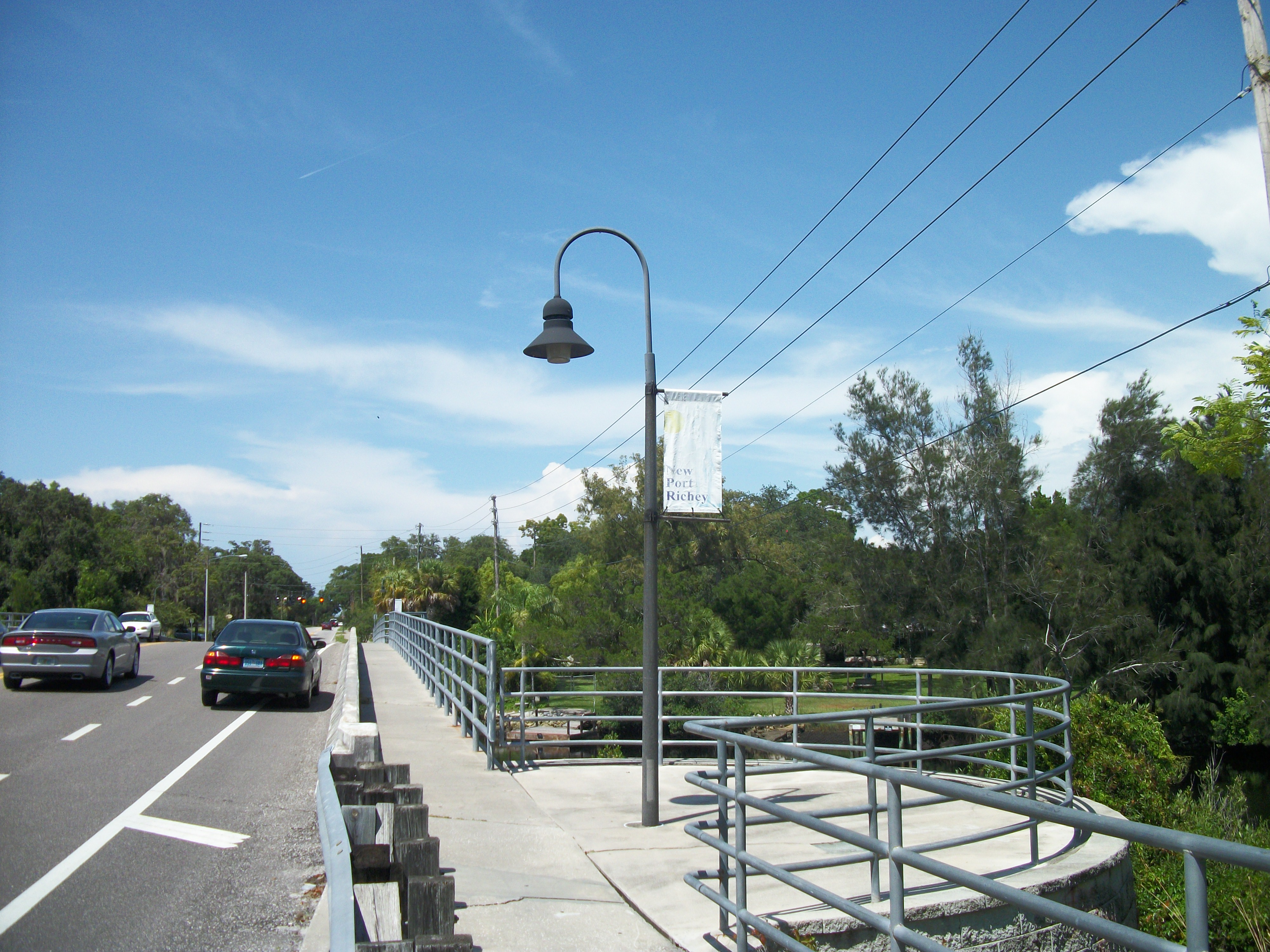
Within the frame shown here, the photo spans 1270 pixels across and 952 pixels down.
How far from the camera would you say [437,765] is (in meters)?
10.8

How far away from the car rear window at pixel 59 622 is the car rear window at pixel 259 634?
10.6 ft

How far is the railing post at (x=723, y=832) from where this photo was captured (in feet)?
16.8

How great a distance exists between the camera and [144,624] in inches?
1801

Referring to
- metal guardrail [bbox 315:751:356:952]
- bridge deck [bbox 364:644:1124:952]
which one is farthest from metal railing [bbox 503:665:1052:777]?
metal guardrail [bbox 315:751:356:952]

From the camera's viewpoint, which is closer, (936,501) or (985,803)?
(985,803)

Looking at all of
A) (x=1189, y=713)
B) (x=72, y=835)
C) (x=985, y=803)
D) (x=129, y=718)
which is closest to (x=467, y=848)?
(x=72, y=835)

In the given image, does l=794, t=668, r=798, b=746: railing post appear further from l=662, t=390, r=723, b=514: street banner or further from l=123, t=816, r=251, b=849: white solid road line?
l=123, t=816, r=251, b=849: white solid road line

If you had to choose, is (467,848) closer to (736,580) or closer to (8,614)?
(736,580)

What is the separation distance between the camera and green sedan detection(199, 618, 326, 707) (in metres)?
16.2

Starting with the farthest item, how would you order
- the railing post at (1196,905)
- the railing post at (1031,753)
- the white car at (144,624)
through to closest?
the white car at (144,624)
the railing post at (1031,753)
the railing post at (1196,905)

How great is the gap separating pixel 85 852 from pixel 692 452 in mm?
6144

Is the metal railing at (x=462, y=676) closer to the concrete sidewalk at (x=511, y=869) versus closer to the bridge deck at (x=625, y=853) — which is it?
the concrete sidewalk at (x=511, y=869)

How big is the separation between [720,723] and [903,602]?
39.8m

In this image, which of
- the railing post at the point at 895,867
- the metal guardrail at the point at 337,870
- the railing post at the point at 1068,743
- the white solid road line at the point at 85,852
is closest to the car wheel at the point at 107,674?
the white solid road line at the point at 85,852
